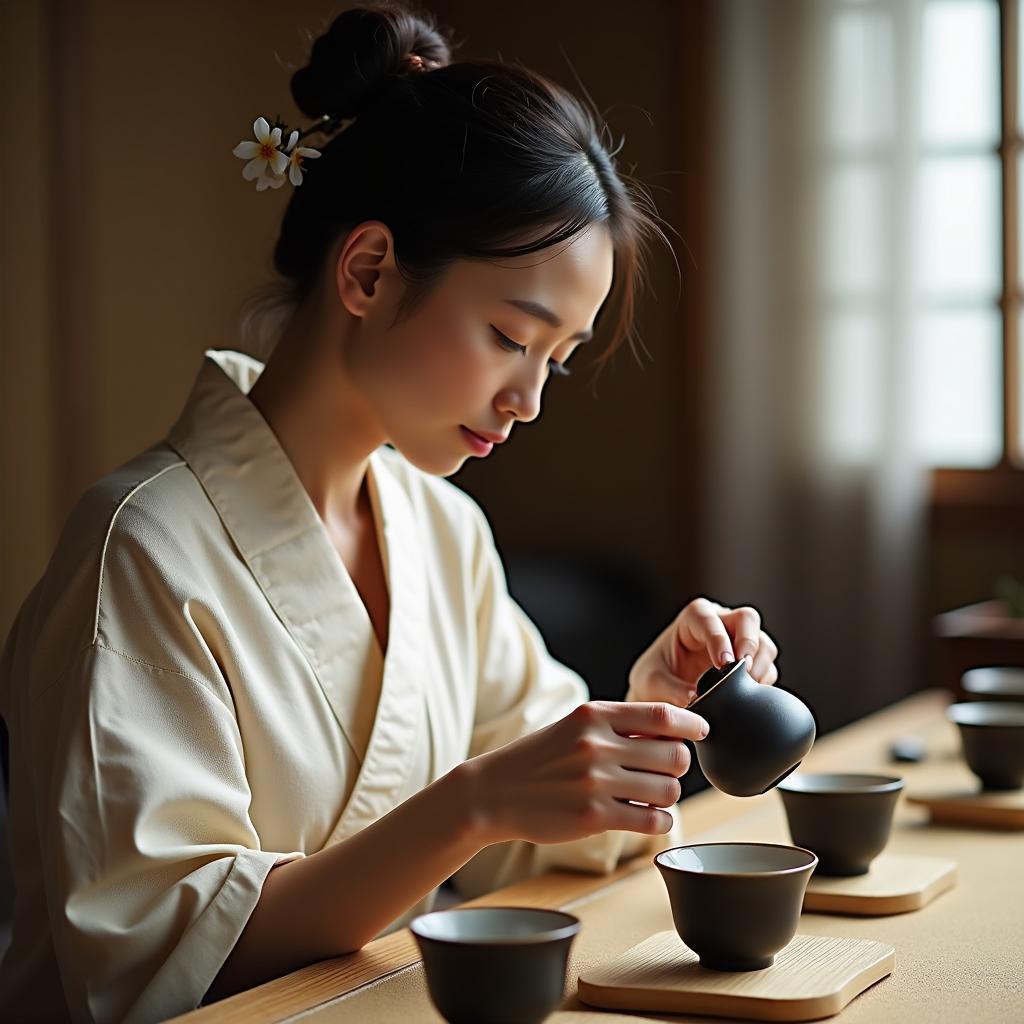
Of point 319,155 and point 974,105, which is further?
point 974,105

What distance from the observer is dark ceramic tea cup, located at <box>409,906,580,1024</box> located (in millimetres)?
819

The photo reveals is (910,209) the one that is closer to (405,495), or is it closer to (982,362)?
(982,362)

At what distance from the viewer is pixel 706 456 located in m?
3.76

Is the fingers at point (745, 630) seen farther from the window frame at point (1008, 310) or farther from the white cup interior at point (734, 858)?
the window frame at point (1008, 310)

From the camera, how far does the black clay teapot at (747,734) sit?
3.38 feet

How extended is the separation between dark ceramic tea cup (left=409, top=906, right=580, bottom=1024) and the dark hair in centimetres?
68

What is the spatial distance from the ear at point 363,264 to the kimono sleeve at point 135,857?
438 millimetres

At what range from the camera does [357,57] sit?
144 cm

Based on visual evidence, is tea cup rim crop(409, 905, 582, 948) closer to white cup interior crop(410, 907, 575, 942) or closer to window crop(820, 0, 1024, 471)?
white cup interior crop(410, 907, 575, 942)

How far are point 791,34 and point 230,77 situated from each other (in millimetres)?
1458

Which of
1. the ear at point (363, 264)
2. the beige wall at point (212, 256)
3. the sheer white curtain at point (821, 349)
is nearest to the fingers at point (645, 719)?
the ear at point (363, 264)

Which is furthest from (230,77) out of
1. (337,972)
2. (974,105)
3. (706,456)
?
(337,972)

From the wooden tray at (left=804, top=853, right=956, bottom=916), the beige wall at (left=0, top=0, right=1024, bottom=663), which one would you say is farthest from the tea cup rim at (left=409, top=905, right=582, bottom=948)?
the beige wall at (left=0, top=0, right=1024, bottom=663)

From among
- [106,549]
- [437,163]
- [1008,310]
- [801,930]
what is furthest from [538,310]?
[1008,310]
